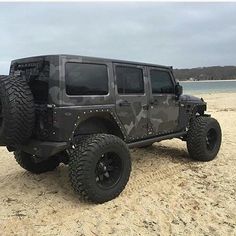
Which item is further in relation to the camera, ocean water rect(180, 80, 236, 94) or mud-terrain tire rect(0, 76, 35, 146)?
ocean water rect(180, 80, 236, 94)

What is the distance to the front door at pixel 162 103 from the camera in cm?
596

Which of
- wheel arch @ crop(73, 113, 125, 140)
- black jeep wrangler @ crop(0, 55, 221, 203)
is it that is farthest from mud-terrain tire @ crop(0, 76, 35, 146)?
wheel arch @ crop(73, 113, 125, 140)

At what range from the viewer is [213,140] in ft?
23.3

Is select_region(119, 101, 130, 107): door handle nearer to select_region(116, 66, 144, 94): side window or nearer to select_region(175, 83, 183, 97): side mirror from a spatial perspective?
select_region(116, 66, 144, 94): side window

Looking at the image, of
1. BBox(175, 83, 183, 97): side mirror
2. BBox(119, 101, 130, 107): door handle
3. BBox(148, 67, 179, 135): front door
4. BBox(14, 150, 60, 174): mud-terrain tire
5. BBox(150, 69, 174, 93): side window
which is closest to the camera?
BBox(119, 101, 130, 107): door handle

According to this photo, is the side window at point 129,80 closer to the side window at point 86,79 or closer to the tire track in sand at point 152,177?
the side window at point 86,79

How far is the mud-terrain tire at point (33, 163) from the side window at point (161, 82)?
2.05 metres

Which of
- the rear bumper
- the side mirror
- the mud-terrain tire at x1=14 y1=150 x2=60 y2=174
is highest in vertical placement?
the side mirror

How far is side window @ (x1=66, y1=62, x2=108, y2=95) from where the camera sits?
15.2 feet

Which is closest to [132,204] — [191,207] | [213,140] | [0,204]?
[191,207]

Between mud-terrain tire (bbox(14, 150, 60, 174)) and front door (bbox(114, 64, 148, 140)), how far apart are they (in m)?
1.36

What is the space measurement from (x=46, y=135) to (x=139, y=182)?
1.72m

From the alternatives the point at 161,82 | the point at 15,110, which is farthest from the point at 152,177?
the point at 15,110

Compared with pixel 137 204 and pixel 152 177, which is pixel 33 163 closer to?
pixel 152 177
